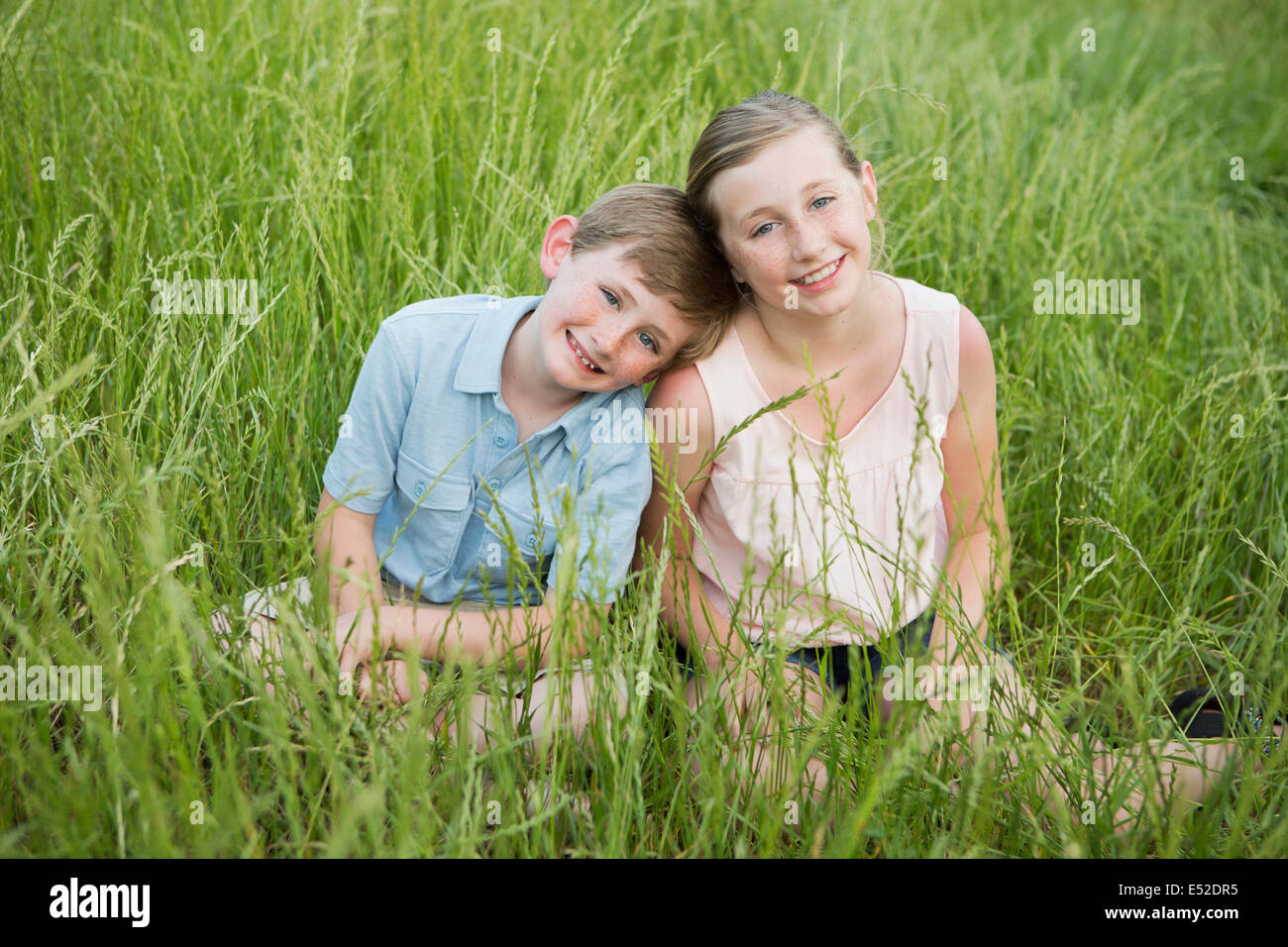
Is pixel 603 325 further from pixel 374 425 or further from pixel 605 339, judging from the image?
pixel 374 425

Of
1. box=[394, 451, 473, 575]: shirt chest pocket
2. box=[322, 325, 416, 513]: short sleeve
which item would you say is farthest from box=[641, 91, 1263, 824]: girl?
box=[322, 325, 416, 513]: short sleeve

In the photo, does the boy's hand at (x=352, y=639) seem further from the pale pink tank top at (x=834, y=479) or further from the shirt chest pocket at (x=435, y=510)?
the pale pink tank top at (x=834, y=479)

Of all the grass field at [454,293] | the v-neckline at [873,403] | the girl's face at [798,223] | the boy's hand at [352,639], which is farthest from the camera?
the v-neckline at [873,403]

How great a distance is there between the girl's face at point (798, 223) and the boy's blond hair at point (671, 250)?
6cm

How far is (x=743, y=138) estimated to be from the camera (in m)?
1.74

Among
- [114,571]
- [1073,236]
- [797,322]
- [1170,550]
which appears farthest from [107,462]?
[1073,236]

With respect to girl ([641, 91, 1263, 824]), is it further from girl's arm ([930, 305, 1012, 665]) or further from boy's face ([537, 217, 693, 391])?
boy's face ([537, 217, 693, 391])

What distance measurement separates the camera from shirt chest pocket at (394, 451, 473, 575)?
180cm

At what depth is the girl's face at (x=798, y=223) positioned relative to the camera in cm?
171

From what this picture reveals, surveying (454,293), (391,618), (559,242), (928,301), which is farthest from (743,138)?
→ (391,618)

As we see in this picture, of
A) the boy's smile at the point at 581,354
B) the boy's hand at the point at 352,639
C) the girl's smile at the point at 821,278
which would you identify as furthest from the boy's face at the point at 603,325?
the boy's hand at the point at 352,639

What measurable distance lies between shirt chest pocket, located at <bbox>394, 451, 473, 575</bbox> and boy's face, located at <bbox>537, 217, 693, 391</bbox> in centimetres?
27

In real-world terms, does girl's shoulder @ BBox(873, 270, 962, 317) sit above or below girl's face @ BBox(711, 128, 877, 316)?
below

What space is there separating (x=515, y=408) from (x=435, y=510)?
23 cm
